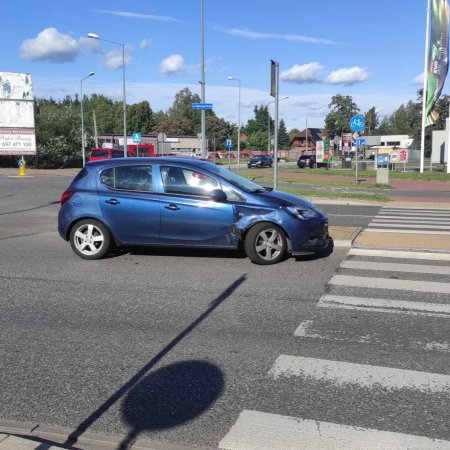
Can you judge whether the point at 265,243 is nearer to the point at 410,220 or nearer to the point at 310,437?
the point at 310,437

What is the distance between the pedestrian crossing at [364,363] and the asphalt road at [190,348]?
3 cm

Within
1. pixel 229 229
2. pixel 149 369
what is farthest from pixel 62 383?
pixel 229 229

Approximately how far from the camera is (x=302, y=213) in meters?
7.92

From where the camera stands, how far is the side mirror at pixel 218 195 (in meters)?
7.86

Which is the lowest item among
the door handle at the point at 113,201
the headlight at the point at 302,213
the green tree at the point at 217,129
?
the headlight at the point at 302,213

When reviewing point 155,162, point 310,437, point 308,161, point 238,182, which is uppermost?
point 155,162

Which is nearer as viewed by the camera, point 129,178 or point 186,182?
point 186,182

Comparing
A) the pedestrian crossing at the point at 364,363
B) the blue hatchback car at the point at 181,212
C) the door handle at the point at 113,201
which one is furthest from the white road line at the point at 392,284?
the door handle at the point at 113,201

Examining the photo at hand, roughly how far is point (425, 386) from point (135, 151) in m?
45.2

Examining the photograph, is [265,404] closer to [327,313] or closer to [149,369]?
[149,369]

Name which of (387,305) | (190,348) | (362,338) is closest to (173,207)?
(387,305)

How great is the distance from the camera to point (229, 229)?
7.95m

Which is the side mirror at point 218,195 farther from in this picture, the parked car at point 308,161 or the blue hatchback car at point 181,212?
the parked car at point 308,161

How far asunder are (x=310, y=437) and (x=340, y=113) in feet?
323
